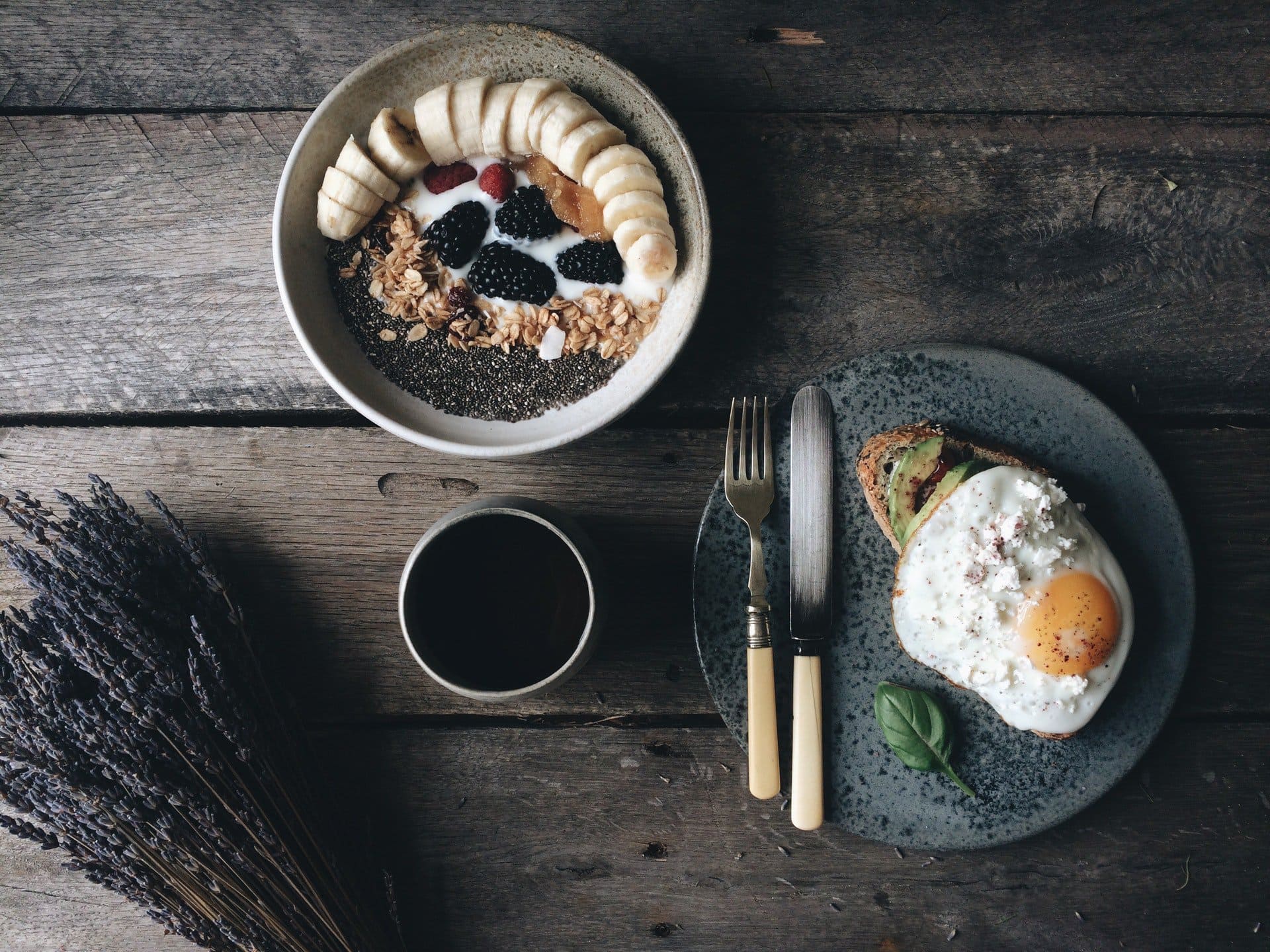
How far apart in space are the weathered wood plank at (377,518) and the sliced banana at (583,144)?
17.5 inches

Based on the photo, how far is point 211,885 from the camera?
1.27m

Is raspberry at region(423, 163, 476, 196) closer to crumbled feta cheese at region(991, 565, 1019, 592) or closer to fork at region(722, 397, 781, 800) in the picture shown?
fork at region(722, 397, 781, 800)

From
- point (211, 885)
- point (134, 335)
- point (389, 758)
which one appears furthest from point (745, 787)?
point (134, 335)

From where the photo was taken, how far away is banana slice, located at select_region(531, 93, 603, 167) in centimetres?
133

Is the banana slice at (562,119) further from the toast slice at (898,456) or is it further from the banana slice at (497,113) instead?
the toast slice at (898,456)

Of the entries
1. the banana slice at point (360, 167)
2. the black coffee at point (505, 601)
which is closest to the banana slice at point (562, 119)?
the banana slice at point (360, 167)

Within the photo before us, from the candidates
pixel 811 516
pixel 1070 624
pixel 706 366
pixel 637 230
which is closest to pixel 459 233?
pixel 637 230

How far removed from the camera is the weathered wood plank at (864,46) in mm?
1451

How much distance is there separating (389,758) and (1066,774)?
1.13m

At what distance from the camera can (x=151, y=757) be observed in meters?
1.28

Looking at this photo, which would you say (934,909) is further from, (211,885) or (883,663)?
(211,885)

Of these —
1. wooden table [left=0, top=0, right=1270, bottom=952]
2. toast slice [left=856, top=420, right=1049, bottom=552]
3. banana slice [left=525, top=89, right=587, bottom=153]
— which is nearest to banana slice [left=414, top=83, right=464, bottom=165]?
banana slice [left=525, top=89, right=587, bottom=153]

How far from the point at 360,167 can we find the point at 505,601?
735 millimetres

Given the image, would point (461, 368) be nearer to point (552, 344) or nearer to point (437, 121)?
point (552, 344)
